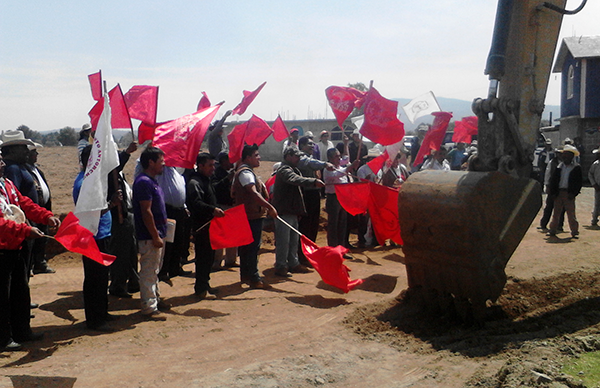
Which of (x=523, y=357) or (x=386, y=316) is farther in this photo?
(x=386, y=316)

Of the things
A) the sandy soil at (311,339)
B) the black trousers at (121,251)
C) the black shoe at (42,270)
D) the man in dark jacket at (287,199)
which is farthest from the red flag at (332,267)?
the black shoe at (42,270)

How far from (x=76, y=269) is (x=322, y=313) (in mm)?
5229

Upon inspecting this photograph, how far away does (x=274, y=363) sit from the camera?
482 cm

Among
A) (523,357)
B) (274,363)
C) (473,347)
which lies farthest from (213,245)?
(523,357)

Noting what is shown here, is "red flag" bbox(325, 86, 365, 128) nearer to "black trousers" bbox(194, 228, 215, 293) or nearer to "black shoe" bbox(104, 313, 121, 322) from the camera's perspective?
"black trousers" bbox(194, 228, 215, 293)

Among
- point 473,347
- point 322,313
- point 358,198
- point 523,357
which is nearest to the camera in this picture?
point 523,357

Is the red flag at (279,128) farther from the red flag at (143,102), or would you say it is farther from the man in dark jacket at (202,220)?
the red flag at (143,102)

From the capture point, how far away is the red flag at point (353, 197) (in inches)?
365

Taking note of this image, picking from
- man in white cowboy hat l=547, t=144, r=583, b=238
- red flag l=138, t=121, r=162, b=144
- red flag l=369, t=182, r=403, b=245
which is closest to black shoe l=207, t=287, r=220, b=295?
red flag l=138, t=121, r=162, b=144

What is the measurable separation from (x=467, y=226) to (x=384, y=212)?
12.2 ft

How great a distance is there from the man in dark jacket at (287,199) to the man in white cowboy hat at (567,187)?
6.14 meters

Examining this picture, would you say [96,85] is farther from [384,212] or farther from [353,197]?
[384,212]

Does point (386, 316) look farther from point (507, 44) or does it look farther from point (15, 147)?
point (15, 147)

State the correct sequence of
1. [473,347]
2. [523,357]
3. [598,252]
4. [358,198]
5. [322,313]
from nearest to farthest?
[523,357], [473,347], [322,313], [358,198], [598,252]
